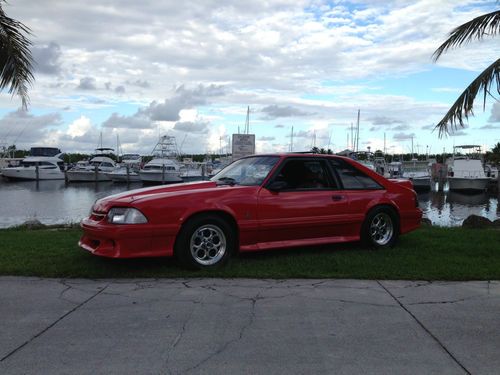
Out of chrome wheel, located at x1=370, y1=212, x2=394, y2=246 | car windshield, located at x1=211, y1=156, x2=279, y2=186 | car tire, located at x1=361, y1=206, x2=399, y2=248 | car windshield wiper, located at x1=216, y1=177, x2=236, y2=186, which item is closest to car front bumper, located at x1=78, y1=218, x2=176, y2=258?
car windshield wiper, located at x1=216, y1=177, x2=236, y2=186

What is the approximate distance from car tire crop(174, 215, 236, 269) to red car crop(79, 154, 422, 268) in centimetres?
1

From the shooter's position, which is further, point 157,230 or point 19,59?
point 19,59

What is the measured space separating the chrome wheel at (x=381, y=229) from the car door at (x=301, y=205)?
640 mm

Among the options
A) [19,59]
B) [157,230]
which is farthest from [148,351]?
[19,59]

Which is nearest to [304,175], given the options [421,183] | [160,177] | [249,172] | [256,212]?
[249,172]

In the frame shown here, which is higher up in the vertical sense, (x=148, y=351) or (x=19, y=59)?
(x=19, y=59)

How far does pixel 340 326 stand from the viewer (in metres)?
4.66

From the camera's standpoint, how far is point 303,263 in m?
7.04

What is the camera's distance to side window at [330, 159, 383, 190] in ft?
26.2

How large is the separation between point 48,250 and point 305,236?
13.0 ft

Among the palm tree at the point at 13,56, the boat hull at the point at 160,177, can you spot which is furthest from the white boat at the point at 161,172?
the palm tree at the point at 13,56

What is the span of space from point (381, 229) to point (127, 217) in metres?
4.13

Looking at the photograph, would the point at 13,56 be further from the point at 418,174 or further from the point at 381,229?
the point at 418,174

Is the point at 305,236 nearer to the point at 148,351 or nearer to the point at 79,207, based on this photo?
the point at 148,351
